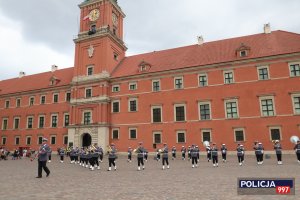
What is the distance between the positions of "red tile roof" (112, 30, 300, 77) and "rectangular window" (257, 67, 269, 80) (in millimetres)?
1525

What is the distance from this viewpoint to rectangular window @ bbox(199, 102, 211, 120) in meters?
31.5

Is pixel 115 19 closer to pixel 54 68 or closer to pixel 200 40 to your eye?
pixel 200 40

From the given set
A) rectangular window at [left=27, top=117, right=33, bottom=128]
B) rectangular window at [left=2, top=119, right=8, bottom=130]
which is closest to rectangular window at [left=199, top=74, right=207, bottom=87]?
rectangular window at [left=27, top=117, right=33, bottom=128]

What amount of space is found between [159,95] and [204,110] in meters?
6.25

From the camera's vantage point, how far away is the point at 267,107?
28.9 m

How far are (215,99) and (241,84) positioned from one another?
3.37 meters

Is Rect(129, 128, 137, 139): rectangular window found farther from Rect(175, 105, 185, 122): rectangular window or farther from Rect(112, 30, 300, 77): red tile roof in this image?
Rect(112, 30, 300, 77): red tile roof

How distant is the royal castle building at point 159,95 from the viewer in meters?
29.0

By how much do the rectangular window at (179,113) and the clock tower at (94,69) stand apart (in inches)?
396

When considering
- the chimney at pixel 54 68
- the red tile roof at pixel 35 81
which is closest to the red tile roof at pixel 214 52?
the red tile roof at pixel 35 81

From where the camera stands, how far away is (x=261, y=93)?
96.1 ft

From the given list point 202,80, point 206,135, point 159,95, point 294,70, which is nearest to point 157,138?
point 159,95

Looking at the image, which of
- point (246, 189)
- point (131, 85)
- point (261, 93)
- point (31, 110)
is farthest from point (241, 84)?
point (31, 110)

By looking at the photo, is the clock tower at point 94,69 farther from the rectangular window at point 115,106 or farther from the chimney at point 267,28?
the chimney at point 267,28
